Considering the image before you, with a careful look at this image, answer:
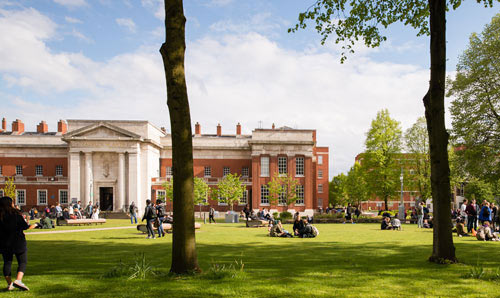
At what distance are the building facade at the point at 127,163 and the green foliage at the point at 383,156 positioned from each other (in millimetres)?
7481

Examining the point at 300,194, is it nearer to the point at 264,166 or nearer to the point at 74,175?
the point at 264,166

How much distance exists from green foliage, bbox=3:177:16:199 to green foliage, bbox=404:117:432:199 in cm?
4663

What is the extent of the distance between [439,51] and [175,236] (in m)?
7.28

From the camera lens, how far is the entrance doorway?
52.5 metres

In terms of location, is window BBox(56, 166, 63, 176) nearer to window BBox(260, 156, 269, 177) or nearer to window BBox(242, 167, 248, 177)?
window BBox(242, 167, 248, 177)

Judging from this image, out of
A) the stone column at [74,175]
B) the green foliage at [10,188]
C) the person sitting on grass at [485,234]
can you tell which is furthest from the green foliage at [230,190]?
the person sitting on grass at [485,234]

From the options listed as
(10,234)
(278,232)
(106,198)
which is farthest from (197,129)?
(10,234)

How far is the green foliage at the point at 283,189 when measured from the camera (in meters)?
49.9

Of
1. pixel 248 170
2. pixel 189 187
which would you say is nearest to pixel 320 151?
pixel 248 170

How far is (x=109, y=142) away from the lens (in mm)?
50125

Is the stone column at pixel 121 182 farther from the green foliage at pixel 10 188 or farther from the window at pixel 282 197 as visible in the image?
the window at pixel 282 197

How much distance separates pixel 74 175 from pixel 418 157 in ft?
135

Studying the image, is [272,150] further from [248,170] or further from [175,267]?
[175,267]

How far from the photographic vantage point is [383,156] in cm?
4931
